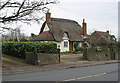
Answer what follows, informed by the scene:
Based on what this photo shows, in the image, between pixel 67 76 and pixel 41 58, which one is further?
pixel 41 58

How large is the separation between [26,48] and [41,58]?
3.50 m

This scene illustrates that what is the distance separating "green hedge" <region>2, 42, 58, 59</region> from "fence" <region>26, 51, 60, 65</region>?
56 centimetres

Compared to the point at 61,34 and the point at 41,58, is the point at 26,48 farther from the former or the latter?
the point at 61,34

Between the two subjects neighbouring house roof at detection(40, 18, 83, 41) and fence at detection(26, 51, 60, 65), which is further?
neighbouring house roof at detection(40, 18, 83, 41)

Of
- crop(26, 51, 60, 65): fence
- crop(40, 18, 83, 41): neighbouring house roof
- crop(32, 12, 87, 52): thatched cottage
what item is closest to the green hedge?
crop(26, 51, 60, 65): fence

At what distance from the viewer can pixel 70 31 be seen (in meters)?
38.5

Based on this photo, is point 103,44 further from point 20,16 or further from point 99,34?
point 99,34

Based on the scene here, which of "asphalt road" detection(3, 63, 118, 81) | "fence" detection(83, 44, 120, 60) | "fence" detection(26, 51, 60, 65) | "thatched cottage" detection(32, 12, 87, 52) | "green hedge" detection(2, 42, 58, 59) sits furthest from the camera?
"thatched cottage" detection(32, 12, 87, 52)

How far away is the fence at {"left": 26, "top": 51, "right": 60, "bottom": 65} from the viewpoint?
A: 16375 millimetres

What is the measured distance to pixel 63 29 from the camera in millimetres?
37312

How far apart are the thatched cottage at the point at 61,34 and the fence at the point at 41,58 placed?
15945 mm

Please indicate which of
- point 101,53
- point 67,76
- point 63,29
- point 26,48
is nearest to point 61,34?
point 63,29

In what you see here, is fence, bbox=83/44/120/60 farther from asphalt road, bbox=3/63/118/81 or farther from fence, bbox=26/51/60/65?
asphalt road, bbox=3/63/118/81

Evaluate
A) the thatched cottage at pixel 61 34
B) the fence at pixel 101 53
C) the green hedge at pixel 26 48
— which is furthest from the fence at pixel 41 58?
the thatched cottage at pixel 61 34
